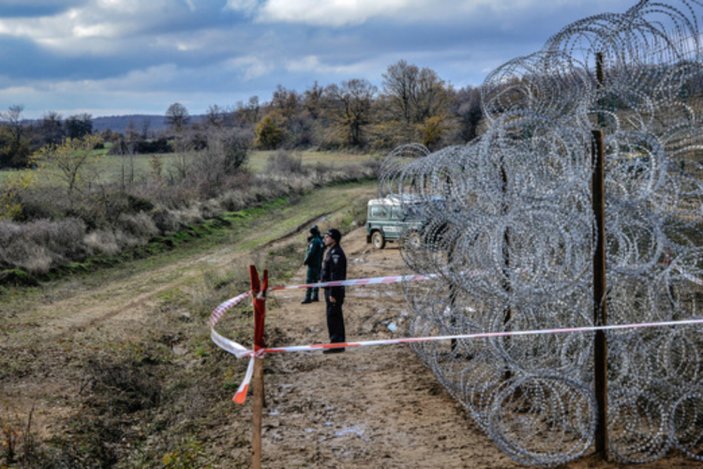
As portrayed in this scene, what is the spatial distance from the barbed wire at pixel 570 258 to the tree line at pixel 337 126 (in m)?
33.3

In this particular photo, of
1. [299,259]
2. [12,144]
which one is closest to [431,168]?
[299,259]

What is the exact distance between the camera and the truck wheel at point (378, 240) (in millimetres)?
21188

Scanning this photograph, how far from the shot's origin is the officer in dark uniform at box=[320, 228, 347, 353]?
9.81 meters

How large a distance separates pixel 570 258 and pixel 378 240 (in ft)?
50.4

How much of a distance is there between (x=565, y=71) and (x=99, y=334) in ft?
27.8

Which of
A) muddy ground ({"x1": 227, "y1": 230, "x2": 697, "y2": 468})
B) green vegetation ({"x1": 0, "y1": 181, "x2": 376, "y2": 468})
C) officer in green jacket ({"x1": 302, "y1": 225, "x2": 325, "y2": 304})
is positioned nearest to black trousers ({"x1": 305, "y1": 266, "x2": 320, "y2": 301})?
officer in green jacket ({"x1": 302, "y1": 225, "x2": 325, "y2": 304})

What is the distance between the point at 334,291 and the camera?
9656mm

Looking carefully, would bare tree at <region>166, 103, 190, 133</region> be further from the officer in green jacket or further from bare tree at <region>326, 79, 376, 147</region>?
the officer in green jacket

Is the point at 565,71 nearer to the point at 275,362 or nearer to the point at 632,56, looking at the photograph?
Result: the point at 632,56

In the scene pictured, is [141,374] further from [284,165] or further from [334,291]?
[284,165]

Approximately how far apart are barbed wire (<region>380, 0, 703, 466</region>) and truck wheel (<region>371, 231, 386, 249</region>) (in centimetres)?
1207

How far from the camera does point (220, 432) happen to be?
7.29m

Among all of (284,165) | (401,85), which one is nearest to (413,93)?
(401,85)

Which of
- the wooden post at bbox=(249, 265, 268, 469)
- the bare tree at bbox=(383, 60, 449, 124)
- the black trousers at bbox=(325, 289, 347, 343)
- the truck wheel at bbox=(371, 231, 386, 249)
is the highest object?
the bare tree at bbox=(383, 60, 449, 124)
